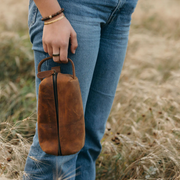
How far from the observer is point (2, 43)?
2.24 m

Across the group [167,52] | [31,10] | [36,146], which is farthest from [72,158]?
[167,52]

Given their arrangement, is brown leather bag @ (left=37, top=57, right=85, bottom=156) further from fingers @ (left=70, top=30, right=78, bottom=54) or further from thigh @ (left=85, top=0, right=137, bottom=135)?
thigh @ (left=85, top=0, right=137, bottom=135)

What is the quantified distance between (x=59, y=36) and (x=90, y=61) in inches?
6.2

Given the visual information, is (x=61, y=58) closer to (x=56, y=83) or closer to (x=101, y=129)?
(x=56, y=83)

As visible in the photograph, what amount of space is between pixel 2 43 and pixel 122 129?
1693mm

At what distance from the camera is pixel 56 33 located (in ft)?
2.00

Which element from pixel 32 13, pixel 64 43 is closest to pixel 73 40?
pixel 64 43

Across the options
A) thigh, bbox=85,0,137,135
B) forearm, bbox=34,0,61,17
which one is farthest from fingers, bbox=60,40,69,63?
thigh, bbox=85,0,137,135

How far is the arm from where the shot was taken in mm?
592

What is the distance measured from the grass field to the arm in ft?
1.69

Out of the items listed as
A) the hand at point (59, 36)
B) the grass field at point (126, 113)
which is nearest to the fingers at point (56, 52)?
the hand at point (59, 36)

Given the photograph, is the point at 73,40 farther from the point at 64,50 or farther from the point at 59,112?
the point at 59,112

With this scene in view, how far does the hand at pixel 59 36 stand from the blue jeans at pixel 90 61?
31 mm

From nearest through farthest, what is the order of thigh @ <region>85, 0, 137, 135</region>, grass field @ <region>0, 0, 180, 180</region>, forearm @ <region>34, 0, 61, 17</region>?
forearm @ <region>34, 0, 61, 17</region>
thigh @ <region>85, 0, 137, 135</region>
grass field @ <region>0, 0, 180, 180</region>
